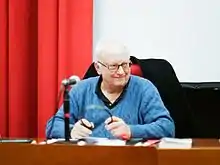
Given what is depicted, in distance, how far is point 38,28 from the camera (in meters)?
→ 2.90

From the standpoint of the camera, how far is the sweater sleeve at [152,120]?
2004 millimetres

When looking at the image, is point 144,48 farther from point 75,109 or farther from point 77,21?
point 75,109

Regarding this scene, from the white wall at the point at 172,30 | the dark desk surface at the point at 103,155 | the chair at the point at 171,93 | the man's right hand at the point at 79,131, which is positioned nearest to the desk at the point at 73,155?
the dark desk surface at the point at 103,155

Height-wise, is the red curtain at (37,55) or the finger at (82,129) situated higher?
the red curtain at (37,55)

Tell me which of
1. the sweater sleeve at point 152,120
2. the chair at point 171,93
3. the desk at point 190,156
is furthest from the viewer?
the chair at point 171,93

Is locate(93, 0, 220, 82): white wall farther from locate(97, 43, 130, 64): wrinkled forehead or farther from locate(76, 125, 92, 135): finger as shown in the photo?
locate(76, 125, 92, 135): finger

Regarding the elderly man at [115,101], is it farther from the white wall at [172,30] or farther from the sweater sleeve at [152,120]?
Answer: the white wall at [172,30]

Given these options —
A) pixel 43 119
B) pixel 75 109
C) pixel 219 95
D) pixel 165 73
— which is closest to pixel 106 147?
pixel 75 109

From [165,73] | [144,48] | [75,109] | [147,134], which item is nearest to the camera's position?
[147,134]

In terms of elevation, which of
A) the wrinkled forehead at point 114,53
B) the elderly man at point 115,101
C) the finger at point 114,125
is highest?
the wrinkled forehead at point 114,53

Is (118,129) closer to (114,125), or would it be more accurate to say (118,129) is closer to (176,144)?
(114,125)

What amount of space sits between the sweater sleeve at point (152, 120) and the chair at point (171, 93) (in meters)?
0.22

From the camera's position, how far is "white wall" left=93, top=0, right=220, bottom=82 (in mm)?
3051

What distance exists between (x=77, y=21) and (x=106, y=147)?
155 cm
